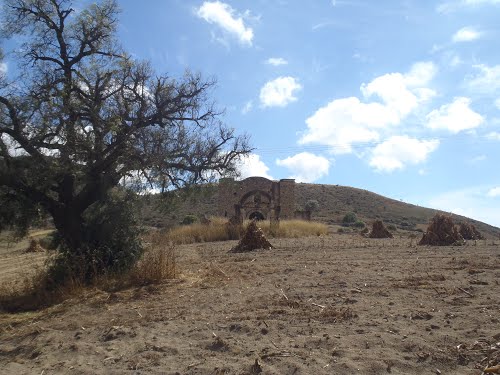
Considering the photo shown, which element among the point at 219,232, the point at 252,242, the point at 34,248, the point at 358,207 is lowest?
the point at 34,248

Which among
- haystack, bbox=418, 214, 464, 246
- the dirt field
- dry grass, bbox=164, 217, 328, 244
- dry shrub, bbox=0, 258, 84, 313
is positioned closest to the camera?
the dirt field

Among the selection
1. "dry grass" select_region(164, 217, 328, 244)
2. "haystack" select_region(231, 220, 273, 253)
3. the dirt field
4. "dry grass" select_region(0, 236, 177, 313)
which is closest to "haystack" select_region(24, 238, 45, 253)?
"dry grass" select_region(164, 217, 328, 244)

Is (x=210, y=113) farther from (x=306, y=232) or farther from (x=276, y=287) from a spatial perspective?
(x=306, y=232)

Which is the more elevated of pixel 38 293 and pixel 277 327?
pixel 277 327

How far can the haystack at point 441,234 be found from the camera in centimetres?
2023

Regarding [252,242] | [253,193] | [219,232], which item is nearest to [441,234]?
[252,242]

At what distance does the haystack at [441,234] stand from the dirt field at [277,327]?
30.6ft

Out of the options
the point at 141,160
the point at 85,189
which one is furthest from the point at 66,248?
the point at 141,160

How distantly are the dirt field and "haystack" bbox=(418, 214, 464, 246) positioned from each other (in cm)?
934

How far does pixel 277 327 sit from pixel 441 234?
51.1 feet

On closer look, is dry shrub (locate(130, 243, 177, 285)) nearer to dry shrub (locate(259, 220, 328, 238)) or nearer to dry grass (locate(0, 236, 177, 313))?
dry grass (locate(0, 236, 177, 313))

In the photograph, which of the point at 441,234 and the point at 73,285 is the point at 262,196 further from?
the point at 73,285

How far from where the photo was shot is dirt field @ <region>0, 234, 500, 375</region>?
5.43 meters

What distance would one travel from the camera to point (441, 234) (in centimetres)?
2052
